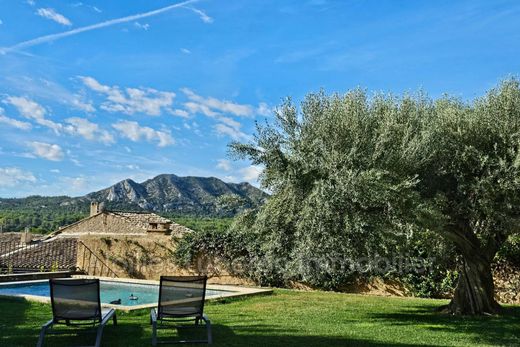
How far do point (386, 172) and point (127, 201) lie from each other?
219 ft

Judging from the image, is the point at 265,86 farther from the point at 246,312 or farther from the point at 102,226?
the point at 102,226

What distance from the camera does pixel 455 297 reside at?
11523 millimetres

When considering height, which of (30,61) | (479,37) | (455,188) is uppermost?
(30,61)

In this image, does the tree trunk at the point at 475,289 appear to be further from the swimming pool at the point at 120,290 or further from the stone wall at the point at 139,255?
the stone wall at the point at 139,255

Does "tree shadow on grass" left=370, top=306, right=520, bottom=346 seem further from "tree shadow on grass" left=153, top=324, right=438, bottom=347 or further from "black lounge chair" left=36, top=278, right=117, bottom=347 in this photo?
"black lounge chair" left=36, top=278, right=117, bottom=347

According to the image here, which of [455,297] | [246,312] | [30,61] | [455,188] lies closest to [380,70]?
[455,188]

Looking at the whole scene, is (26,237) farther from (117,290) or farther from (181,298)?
(181,298)

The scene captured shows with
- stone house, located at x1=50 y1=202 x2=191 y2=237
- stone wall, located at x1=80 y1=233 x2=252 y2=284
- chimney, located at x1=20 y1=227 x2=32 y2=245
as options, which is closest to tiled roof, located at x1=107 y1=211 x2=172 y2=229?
stone house, located at x1=50 y1=202 x2=191 y2=237

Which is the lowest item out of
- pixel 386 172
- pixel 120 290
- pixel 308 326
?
pixel 308 326

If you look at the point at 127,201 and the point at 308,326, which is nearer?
the point at 308,326

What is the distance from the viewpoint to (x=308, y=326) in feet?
30.7

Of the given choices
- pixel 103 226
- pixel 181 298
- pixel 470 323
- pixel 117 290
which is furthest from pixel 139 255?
pixel 103 226

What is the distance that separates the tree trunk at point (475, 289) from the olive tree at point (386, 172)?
26 millimetres

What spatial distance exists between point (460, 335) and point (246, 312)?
15.1 feet
